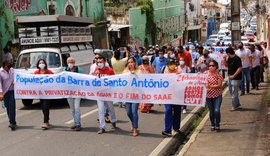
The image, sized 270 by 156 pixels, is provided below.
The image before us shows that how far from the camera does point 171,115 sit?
9930 millimetres

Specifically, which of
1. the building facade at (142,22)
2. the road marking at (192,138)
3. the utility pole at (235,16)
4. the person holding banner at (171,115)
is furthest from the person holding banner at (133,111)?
the building facade at (142,22)

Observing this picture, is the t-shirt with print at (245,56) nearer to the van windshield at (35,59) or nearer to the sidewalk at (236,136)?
the sidewalk at (236,136)

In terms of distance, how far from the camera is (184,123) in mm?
11719

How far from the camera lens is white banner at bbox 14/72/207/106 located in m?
10.1

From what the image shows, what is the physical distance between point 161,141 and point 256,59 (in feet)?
27.3

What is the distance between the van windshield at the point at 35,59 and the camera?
14945 mm

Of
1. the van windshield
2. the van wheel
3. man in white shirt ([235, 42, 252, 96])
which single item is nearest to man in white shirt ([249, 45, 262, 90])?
man in white shirt ([235, 42, 252, 96])

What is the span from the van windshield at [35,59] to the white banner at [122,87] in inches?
134

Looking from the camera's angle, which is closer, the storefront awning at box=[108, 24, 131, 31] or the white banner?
the white banner

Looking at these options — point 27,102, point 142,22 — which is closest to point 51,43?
point 27,102

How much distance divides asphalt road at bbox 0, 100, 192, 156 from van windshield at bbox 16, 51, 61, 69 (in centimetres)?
215

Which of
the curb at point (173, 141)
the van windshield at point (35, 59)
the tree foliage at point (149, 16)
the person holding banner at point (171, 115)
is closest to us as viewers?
the curb at point (173, 141)

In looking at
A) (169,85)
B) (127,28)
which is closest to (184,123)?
(169,85)

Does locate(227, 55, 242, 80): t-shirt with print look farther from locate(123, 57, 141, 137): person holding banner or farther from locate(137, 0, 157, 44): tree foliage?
locate(137, 0, 157, 44): tree foliage
